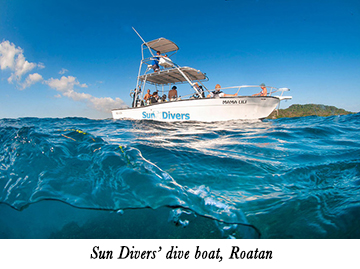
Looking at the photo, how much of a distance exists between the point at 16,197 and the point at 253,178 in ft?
8.35

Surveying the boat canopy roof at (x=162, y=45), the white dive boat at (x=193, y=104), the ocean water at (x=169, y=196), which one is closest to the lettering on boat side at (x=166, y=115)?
the white dive boat at (x=193, y=104)

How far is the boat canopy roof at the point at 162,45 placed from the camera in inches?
416

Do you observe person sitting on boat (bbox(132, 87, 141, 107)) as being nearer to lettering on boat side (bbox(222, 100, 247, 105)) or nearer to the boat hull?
the boat hull

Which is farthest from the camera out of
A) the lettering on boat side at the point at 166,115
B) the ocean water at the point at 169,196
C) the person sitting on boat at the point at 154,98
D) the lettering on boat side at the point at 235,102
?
the person sitting on boat at the point at 154,98

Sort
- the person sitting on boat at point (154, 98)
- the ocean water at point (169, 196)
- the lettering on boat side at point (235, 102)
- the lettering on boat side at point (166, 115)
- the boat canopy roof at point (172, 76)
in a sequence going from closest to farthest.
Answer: the ocean water at point (169, 196), the lettering on boat side at point (235, 102), the lettering on boat side at point (166, 115), the boat canopy roof at point (172, 76), the person sitting on boat at point (154, 98)

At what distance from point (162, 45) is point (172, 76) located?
7.16 ft

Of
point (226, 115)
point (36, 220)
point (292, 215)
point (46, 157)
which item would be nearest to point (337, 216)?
point (292, 215)

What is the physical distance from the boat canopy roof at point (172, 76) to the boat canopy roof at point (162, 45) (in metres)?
1.99

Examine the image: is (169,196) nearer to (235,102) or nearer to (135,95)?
(235,102)

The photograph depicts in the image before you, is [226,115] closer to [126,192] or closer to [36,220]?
[126,192]

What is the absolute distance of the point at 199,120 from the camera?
875cm

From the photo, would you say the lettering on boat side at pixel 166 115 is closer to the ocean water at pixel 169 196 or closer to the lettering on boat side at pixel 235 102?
the lettering on boat side at pixel 235 102

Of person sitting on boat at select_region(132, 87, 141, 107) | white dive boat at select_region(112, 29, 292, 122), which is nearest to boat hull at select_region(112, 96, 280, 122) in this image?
white dive boat at select_region(112, 29, 292, 122)

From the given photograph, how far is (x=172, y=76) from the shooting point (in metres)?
11.2
